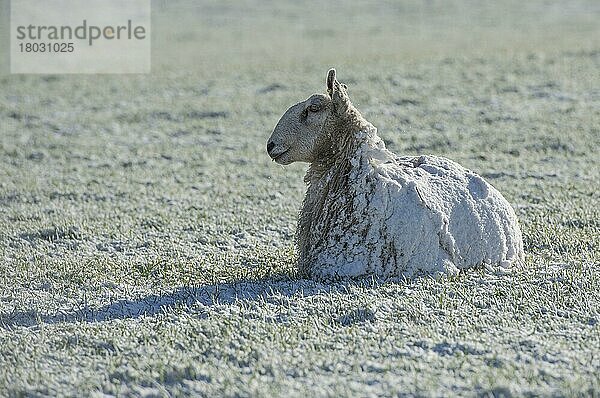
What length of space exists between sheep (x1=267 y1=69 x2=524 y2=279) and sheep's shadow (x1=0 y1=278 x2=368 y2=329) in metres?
0.25

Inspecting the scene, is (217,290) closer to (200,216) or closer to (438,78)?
(200,216)

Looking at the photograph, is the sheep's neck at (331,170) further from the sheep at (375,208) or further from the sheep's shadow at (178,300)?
the sheep's shadow at (178,300)

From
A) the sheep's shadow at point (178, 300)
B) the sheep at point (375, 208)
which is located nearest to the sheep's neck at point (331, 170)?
the sheep at point (375, 208)

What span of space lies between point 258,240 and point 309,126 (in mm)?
2111

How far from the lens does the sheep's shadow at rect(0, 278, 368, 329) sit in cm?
637

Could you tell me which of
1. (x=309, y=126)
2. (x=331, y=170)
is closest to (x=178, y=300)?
(x=331, y=170)

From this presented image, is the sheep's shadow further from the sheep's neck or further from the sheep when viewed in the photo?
the sheep's neck

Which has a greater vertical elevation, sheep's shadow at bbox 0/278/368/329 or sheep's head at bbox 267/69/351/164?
sheep's head at bbox 267/69/351/164

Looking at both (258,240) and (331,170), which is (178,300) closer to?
(331,170)

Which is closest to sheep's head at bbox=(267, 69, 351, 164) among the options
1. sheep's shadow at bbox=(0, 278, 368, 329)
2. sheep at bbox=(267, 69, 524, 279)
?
sheep at bbox=(267, 69, 524, 279)

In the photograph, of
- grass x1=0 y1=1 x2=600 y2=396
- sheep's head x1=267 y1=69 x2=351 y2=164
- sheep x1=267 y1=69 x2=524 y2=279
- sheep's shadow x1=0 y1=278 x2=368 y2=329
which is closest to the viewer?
grass x1=0 y1=1 x2=600 y2=396

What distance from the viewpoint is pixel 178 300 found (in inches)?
261

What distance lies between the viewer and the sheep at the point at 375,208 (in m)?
6.76

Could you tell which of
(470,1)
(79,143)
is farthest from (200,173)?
(470,1)
